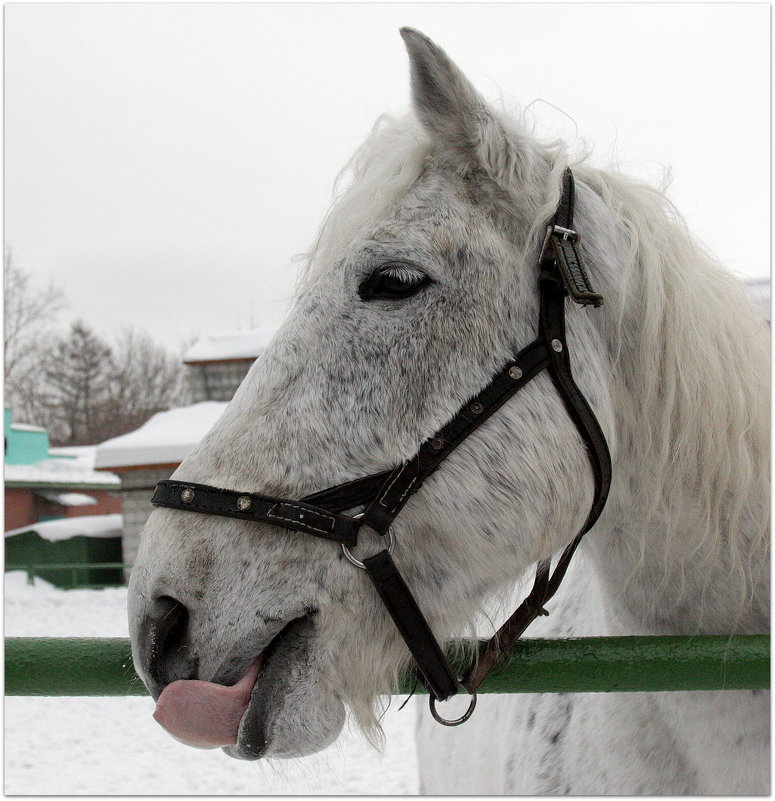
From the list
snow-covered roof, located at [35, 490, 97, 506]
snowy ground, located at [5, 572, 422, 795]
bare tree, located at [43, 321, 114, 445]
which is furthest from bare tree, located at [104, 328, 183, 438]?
snowy ground, located at [5, 572, 422, 795]

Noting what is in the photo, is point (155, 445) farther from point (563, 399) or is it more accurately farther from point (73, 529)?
point (563, 399)

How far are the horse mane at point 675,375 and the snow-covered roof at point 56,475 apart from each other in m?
16.0

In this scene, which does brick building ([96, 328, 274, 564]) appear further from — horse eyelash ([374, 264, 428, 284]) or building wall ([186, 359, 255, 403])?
horse eyelash ([374, 264, 428, 284])

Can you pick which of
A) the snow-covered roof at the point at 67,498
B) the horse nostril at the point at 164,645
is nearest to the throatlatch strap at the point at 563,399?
the horse nostril at the point at 164,645

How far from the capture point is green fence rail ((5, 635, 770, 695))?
1313 mm

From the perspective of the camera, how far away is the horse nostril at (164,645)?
1217 mm

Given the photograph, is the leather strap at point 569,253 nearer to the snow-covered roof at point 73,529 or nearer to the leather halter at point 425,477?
the leather halter at point 425,477

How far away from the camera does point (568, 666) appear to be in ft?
4.44

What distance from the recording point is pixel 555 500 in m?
1.34

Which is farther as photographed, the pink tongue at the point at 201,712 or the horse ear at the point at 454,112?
the horse ear at the point at 454,112

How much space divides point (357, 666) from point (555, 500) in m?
0.52

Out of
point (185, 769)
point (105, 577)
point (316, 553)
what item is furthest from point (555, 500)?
point (105, 577)

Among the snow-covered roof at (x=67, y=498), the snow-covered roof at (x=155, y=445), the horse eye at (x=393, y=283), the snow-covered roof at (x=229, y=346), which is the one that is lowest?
the snow-covered roof at (x=67, y=498)

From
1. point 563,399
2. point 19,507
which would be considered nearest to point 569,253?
point 563,399
